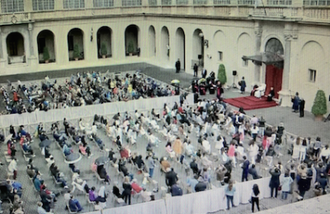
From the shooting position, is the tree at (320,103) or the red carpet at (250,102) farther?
the red carpet at (250,102)

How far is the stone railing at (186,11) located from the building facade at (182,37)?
0.21 ft

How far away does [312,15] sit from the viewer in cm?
2806

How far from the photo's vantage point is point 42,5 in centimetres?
4616

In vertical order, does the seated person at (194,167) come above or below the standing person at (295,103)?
below

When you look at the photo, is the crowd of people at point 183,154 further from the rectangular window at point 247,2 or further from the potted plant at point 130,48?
the potted plant at point 130,48

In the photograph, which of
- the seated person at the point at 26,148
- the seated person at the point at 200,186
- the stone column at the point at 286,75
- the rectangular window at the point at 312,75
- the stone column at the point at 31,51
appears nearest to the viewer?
the seated person at the point at 200,186

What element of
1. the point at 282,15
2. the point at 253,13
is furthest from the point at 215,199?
the point at 253,13

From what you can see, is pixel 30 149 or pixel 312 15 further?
pixel 312 15

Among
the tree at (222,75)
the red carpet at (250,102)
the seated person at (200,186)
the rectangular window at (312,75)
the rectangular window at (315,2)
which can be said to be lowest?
the red carpet at (250,102)

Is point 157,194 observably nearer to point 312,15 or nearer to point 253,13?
point 312,15

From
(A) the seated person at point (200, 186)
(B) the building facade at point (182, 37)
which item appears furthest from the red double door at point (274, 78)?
(A) the seated person at point (200, 186)

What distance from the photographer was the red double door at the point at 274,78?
32156mm

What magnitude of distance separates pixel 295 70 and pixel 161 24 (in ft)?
68.9

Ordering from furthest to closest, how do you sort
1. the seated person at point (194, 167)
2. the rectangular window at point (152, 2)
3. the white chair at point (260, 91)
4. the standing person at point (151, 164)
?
the rectangular window at point (152, 2), the white chair at point (260, 91), the standing person at point (151, 164), the seated person at point (194, 167)
